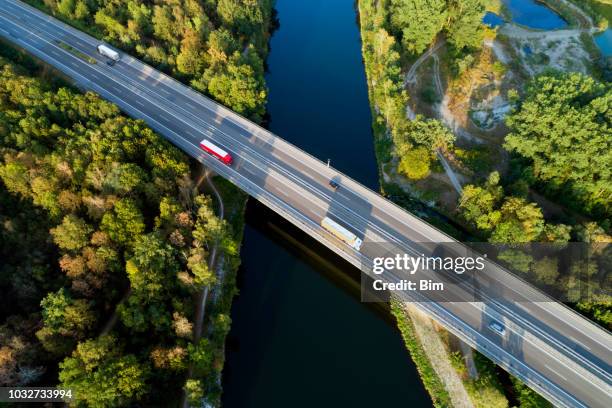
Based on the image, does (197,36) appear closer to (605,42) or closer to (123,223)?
(123,223)

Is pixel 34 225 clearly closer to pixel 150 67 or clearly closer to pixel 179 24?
pixel 150 67

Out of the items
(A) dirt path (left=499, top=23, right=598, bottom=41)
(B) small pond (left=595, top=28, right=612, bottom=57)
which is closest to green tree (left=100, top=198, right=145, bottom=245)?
(A) dirt path (left=499, top=23, right=598, bottom=41)

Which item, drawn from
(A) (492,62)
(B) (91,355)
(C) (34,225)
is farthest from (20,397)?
(A) (492,62)

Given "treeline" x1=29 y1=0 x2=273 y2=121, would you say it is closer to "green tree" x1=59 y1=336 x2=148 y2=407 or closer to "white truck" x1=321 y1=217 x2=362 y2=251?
"white truck" x1=321 y1=217 x2=362 y2=251

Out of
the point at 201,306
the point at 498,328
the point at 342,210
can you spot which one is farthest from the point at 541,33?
the point at 201,306

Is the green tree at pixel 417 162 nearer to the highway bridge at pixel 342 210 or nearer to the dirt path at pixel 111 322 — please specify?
the highway bridge at pixel 342 210

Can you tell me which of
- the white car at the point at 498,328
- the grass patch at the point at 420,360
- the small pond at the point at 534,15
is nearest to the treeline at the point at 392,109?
the grass patch at the point at 420,360
